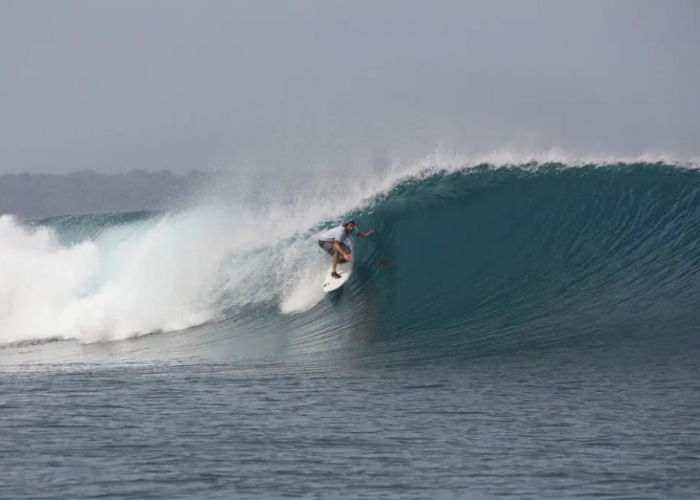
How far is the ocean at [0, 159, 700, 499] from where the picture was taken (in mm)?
7578

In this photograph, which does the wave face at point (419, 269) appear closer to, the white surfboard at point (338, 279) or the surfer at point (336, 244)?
the white surfboard at point (338, 279)

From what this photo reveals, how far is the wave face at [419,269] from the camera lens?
14195 millimetres

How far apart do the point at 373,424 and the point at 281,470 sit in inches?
57.5

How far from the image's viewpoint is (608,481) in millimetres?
7094

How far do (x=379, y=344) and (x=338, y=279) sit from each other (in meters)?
3.54

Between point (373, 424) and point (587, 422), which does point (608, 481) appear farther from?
point (373, 424)

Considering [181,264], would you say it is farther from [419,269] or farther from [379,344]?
[379,344]

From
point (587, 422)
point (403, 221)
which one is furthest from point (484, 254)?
point (587, 422)

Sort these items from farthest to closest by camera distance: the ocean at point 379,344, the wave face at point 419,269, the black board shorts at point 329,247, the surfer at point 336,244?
the black board shorts at point 329,247 → the surfer at point 336,244 → the wave face at point 419,269 → the ocean at point 379,344

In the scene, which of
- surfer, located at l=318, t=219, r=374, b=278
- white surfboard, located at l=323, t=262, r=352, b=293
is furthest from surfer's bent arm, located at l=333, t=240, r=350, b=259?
white surfboard, located at l=323, t=262, r=352, b=293

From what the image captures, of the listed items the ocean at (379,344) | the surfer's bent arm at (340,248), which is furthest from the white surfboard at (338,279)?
the surfer's bent arm at (340,248)

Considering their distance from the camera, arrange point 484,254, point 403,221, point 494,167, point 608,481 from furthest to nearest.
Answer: point 494,167 < point 403,221 < point 484,254 < point 608,481

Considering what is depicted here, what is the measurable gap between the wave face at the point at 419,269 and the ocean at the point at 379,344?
56mm

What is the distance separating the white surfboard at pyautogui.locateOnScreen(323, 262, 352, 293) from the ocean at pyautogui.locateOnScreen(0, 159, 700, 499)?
212 millimetres
